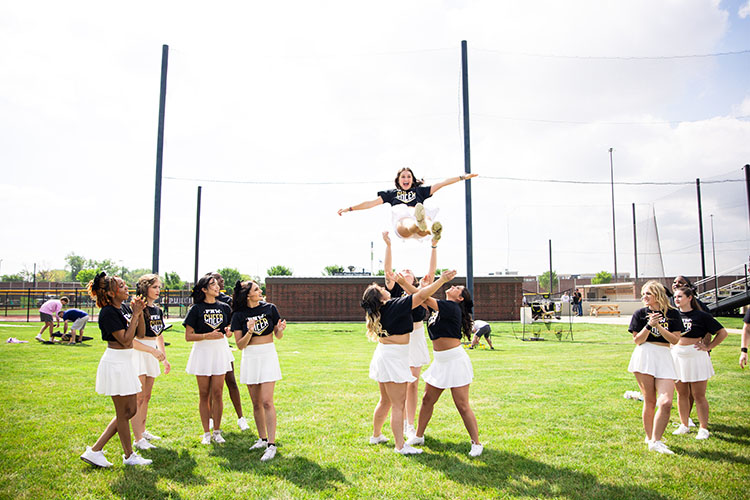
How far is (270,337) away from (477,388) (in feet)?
16.5

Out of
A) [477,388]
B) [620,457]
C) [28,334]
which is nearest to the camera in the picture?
[620,457]

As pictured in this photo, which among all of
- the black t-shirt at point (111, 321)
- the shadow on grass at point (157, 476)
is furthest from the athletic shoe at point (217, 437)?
the black t-shirt at point (111, 321)

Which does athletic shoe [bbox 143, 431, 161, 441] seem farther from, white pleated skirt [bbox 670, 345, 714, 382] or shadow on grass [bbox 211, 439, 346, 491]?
white pleated skirt [bbox 670, 345, 714, 382]

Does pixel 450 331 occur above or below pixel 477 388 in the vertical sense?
above

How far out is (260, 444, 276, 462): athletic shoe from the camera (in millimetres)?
5078

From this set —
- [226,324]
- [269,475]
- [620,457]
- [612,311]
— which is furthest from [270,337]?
[612,311]

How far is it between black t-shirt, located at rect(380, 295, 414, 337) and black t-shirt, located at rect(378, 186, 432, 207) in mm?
1175

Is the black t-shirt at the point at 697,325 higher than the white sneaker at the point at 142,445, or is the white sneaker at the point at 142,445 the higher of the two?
the black t-shirt at the point at 697,325

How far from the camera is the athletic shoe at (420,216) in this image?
425 centimetres

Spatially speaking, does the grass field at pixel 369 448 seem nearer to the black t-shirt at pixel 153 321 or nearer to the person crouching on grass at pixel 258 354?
the person crouching on grass at pixel 258 354

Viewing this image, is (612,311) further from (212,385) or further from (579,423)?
(212,385)

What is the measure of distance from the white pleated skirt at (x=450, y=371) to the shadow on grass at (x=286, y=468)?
150cm

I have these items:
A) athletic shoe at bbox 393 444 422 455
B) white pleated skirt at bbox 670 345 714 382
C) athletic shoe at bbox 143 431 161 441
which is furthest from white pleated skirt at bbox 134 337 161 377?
white pleated skirt at bbox 670 345 714 382

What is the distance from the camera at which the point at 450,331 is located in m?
5.43
